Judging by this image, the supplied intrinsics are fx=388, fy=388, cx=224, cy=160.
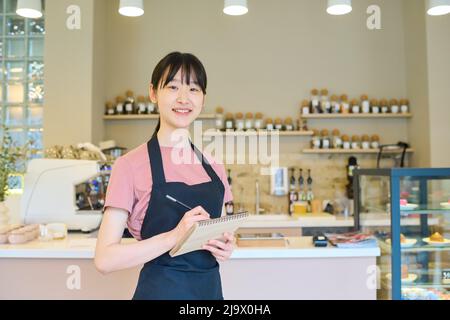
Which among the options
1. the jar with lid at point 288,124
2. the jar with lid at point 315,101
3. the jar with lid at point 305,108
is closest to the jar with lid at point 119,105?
the jar with lid at point 288,124

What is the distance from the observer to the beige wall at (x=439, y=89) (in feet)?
13.6

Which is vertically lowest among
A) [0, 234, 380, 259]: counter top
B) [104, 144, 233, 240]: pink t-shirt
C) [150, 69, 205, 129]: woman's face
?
[0, 234, 380, 259]: counter top

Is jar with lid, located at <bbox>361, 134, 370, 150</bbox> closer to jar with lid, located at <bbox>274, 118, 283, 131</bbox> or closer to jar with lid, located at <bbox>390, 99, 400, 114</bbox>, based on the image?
jar with lid, located at <bbox>390, 99, 400, 114</bbox>

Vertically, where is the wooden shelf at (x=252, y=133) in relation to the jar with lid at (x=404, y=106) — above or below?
below

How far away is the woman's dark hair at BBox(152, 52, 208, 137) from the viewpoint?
3.86 feet

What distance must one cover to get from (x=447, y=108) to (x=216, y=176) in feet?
12.4

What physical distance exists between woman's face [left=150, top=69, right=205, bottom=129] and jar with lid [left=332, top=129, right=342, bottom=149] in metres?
3.71

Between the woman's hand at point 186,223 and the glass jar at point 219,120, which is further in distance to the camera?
the glass jar at point 219,120

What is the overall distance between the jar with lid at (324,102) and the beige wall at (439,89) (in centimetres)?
110

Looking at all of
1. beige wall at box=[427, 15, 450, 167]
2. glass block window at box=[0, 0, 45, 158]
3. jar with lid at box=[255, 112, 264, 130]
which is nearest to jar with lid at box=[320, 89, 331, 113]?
jar with lid at box=[255, 112, 264, 130]

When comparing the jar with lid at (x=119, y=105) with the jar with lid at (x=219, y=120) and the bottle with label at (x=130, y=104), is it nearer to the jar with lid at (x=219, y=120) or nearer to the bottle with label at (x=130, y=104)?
the bottle with label at (x=130, y=104)

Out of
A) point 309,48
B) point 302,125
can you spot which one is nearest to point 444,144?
point 302,125

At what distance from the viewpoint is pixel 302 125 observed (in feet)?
15.3

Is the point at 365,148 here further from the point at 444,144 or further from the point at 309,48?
the point at 309,48
